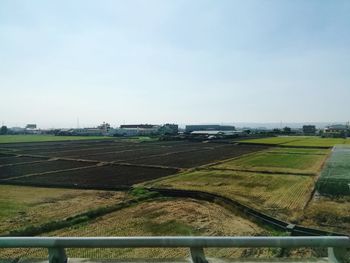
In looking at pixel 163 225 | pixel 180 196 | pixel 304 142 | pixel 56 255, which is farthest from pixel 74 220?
pixel 304 142

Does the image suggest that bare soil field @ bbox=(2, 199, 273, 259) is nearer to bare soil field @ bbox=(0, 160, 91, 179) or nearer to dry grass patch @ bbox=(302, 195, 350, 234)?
dry grass patch @ bbox=(302, 195, 350, 234)

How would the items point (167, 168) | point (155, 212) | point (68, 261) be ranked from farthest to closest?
point (167, 168) → point (155, 212) → point (68, 261)

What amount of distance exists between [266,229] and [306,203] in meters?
4.91

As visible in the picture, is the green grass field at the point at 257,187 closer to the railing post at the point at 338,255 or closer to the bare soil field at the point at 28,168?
the bare soil field at the point at 28,168

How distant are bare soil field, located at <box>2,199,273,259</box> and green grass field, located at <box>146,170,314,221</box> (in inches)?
91.3

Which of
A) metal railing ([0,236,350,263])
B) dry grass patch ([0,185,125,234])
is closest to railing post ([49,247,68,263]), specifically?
metal railing ([0,236,350,263])

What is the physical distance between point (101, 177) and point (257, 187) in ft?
38.1

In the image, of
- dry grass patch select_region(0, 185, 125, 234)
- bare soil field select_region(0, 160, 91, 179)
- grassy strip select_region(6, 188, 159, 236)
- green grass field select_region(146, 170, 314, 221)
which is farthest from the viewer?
bare soil field select_region(0, 160, 91, 179)

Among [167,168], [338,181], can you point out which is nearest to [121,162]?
[167,168]

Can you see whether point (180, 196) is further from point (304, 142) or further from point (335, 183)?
point (304, 142)

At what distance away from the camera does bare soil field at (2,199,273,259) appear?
11.0 meters

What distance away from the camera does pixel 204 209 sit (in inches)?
707

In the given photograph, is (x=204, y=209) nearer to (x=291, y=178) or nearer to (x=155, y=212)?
(x=155, y=212)

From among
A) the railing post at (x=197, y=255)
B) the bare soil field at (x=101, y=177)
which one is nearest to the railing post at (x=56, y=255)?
the railing post at (x=197, y=255)
